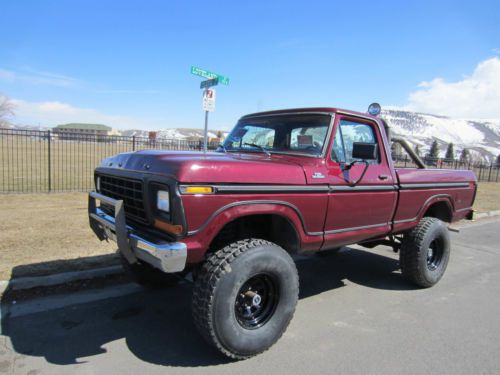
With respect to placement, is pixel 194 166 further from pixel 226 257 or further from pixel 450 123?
pixel 450 123

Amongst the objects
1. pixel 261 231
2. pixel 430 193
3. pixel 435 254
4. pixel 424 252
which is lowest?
pixel 435 254

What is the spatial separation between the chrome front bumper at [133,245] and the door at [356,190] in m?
1.60

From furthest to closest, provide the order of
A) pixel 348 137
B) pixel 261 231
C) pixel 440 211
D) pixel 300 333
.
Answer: pixel 440 211 < pixel 348 137 < pixel 261 231 < pixel 300 333

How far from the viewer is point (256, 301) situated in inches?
120

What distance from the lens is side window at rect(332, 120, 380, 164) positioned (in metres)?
3.71

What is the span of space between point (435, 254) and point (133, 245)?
405cm

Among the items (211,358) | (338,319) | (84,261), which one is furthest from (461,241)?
(84,261)

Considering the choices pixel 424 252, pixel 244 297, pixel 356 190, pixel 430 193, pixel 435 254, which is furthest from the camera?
pixel 435 254

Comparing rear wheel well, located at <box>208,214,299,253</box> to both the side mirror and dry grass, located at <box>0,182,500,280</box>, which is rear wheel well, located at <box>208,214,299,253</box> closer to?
the side mirror

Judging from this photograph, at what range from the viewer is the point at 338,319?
367cm

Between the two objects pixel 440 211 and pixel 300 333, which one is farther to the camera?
pixel 440 211

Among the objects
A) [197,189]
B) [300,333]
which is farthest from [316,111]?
[300,333]

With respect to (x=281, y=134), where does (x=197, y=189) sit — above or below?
below

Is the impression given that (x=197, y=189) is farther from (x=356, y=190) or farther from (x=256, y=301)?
(x=356, y=190)
